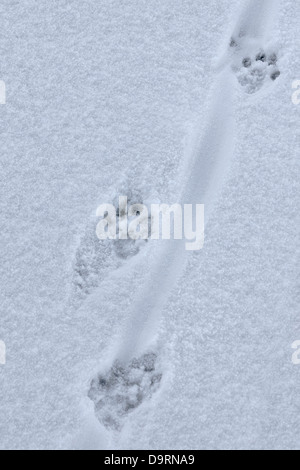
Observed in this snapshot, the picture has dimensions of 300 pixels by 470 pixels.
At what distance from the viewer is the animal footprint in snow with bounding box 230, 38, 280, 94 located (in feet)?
4.96

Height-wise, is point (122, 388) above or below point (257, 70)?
below

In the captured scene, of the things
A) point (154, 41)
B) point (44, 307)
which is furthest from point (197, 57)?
point (44, 307)

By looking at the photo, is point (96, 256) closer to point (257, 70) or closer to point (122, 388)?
point (122, 388)

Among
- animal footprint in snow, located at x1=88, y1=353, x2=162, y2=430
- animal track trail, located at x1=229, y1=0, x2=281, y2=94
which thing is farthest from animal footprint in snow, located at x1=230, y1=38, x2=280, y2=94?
animal footprint in snow, located at x1=88, y1=353, x2=162, y2=430

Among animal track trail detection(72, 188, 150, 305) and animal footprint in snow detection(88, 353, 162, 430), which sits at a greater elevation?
animal track trail detection(72, 188, 150, 305)

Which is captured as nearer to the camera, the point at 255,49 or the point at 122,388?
the point at 122,388

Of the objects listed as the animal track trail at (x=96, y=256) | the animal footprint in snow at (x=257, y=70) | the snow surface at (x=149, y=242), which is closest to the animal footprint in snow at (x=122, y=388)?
the snow surface at (x=149, y=242)

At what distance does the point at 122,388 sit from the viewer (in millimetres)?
1413

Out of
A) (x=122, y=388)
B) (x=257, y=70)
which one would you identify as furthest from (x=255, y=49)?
(x=122, y=388)

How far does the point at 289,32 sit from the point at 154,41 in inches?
14.6

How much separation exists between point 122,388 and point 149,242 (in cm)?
38

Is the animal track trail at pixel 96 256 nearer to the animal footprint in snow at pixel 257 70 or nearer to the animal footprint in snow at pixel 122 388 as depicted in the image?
the animal footprint in snow at pixel 122 388

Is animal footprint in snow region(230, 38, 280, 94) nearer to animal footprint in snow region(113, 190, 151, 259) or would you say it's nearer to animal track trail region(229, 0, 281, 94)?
animal track trail region(229, 0, 281, 94)

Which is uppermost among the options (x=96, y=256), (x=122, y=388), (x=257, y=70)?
(x=257, y=70)
